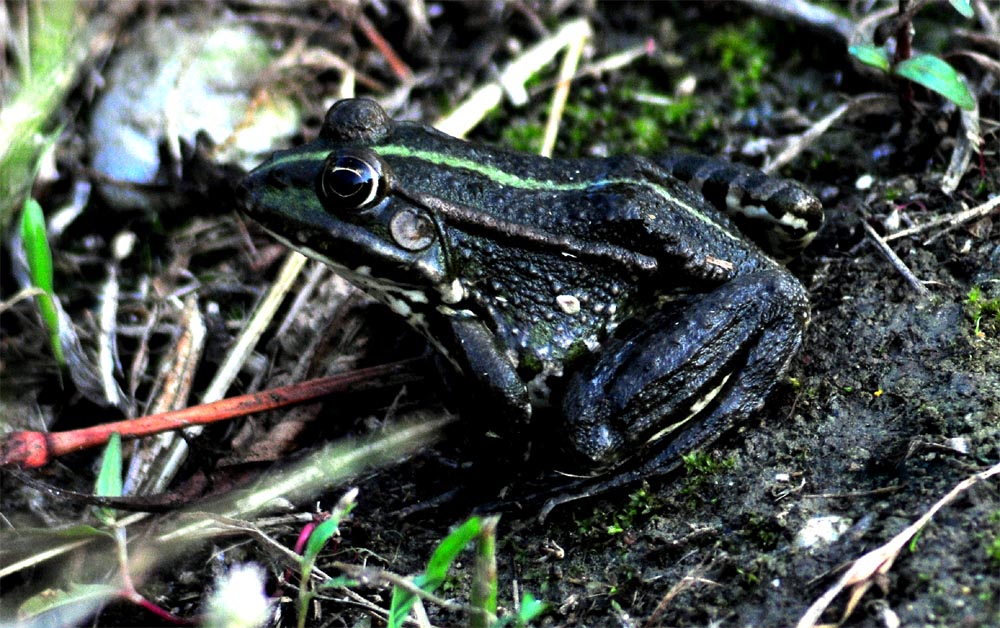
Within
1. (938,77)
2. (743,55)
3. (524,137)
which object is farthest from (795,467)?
(743,55)

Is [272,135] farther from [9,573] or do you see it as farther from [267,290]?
[9,573]

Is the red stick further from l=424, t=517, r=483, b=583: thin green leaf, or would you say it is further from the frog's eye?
l=424, t=517, r=483, b=583: thin green leaf

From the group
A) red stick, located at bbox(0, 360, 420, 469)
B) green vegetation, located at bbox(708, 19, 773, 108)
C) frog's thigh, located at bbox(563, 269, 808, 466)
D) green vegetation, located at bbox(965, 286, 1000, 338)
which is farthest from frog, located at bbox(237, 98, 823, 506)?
green vegetation, located at bbox(708, 19, 773, 108)

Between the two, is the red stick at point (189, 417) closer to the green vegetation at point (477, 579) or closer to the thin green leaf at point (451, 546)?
the green vegetation at point (477, 579)

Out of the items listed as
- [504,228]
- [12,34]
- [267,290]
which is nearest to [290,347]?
[267,290]

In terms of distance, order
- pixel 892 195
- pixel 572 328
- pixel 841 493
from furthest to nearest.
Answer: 1. pixel 892 195
2. pixel 572 328
3. pixel 841 493

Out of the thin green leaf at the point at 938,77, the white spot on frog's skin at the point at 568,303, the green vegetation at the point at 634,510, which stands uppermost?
the thin green leaf at the point at 938,77

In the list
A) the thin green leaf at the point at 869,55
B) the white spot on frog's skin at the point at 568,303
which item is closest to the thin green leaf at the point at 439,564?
the white spot on frog's skin at the point at 568,303

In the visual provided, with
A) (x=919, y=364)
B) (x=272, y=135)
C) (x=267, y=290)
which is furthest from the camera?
(x=272, y=135)
